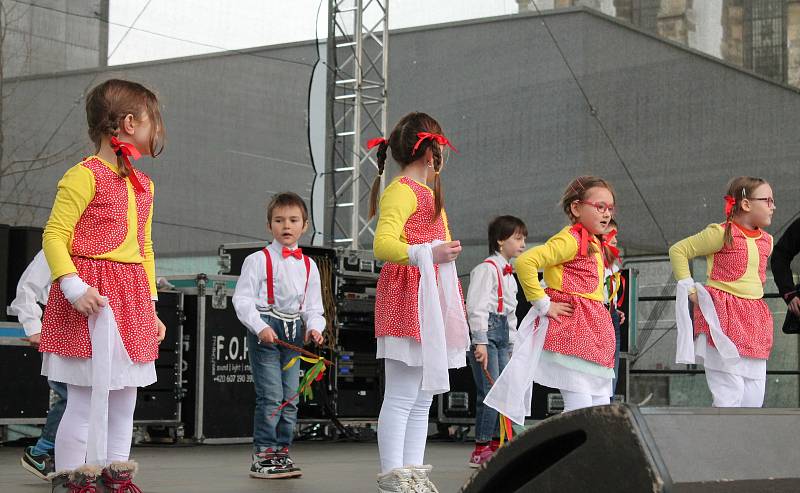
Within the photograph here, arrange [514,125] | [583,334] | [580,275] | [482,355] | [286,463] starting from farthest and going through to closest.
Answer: [514,125], [482,355], [286,463], [580,275], [583,334]

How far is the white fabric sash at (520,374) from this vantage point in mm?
4520

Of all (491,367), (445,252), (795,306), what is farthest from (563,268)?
(491,367)

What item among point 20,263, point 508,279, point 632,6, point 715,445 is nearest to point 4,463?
point 20,263

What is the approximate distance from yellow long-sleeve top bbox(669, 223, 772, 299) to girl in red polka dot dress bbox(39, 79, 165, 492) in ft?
10.2

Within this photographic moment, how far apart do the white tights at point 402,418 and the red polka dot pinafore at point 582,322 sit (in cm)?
62

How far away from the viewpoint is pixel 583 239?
4691 mm

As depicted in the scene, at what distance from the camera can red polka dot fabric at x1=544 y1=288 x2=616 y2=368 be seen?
4.50 meters

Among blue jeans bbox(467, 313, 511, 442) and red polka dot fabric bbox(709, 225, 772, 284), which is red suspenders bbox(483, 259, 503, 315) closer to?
blue jeans bbox(467, 313, 511, 442)

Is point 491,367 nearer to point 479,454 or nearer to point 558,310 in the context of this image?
point 479,454

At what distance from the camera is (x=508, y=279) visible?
6.98m

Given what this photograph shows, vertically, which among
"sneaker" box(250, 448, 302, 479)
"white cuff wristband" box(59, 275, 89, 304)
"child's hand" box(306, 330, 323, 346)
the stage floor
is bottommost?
the stage floor

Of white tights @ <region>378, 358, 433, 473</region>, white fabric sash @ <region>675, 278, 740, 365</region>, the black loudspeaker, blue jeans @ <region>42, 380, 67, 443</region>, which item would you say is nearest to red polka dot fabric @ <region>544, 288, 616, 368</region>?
white tights @ <region>378, 358, 433, 473</region>

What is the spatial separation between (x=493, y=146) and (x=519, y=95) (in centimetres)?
51

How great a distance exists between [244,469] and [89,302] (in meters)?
2.86
